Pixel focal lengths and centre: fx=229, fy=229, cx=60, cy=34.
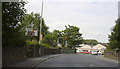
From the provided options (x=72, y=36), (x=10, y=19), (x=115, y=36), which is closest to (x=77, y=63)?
(x=10, y=19)

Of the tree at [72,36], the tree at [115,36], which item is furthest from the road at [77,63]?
the tree at [72,36]

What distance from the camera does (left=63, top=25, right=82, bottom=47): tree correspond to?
10206cm

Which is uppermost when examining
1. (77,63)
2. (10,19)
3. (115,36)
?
(10,19)

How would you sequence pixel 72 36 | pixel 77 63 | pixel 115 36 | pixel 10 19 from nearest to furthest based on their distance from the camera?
pixel 10 19, pixel 77 63, pixel 115 36, pixel 72 36

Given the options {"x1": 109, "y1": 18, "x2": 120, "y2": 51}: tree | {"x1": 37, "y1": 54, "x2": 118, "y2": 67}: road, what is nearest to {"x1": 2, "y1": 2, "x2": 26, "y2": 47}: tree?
{"x1": 37, "y1": 54, "x2": 118, "y2": 67}: road

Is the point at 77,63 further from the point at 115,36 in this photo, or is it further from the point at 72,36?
the point at 72,36

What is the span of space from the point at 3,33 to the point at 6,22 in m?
0.94

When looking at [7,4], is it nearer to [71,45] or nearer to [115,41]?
[115,41]

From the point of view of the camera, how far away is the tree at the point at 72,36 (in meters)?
Result: 102

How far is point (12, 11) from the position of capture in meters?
17.5

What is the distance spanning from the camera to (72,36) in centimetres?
10306

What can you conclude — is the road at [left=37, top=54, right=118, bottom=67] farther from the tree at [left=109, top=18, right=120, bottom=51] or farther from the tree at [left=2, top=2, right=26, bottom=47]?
the tree at [left=109, top=18, right=120, bottom=51]

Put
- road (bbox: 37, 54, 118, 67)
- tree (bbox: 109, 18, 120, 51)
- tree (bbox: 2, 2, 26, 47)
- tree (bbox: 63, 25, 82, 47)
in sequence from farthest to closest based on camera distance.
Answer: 1. tree (bbox: 63, 25, 82, 47)
2. tree (bbox: 109, 18, 120, 51)
3. road (bbox: 37, 54, 118, 67)
4. tree (bbox: 2, 2, 26, 47)

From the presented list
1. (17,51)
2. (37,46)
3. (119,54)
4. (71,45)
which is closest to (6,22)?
(17,51)
